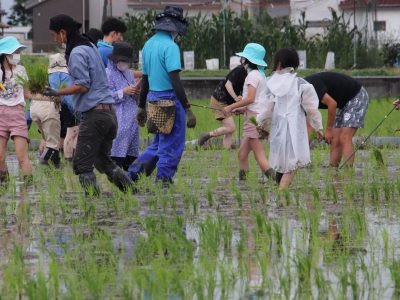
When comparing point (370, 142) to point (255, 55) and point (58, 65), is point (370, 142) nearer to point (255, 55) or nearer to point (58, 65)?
point (255, 55)

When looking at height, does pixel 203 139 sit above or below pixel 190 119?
below

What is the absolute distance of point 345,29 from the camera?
3306 cm

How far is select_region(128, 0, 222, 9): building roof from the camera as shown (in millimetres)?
35781

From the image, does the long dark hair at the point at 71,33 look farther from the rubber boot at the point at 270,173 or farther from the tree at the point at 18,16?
the tree at the point at 18,16

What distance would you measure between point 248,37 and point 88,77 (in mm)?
23538

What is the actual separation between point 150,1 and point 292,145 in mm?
25960

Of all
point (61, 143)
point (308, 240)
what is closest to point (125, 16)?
point (61, 143)

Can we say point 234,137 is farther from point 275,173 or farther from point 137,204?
point 137,204

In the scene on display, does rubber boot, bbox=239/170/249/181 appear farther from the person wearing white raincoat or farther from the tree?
the tree

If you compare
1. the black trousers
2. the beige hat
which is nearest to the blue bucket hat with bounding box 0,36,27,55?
the black trousers

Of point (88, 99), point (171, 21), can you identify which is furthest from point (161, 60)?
point (88, 99)

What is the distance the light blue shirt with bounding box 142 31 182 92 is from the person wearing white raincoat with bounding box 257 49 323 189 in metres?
0.86

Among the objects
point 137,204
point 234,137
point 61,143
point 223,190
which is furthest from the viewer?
point 234,137

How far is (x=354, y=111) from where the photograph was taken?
41.1ft
